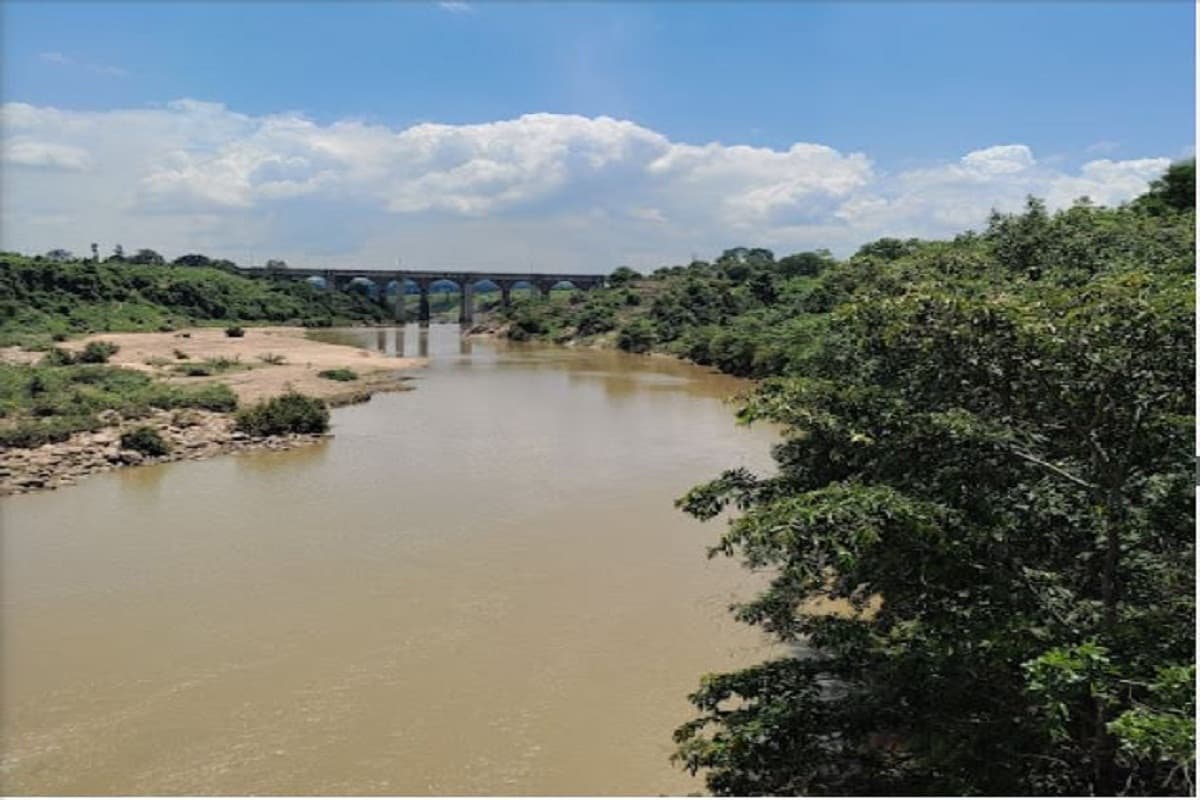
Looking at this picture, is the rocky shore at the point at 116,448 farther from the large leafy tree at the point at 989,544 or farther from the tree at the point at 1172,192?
the tree at the point at 1172,192

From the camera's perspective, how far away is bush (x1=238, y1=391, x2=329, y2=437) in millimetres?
23719

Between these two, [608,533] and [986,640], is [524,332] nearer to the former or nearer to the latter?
[608,533]

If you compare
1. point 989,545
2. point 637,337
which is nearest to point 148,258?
point 637,337

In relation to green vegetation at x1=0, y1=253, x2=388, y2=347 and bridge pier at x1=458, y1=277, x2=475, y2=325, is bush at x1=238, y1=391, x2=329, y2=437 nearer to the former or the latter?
green vegetation at x1=0, y1=253, x2=388, y2=347

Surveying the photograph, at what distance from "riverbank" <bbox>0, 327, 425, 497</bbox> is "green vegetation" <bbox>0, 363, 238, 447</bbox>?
1.07 ft

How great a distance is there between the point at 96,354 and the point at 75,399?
16.0 m

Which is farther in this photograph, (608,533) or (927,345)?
(608,533)

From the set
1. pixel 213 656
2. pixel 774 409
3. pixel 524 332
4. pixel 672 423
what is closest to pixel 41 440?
pixel 213 656

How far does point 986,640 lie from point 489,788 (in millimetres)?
4908

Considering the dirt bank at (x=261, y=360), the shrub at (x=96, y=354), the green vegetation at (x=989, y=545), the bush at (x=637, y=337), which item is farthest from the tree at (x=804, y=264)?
the green vegetation at (x=989, y=545)

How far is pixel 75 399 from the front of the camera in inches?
950

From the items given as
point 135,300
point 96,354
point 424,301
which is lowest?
A: point 96,354

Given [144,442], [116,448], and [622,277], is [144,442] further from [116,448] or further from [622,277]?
[622,277]

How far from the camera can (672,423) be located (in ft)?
93.1
